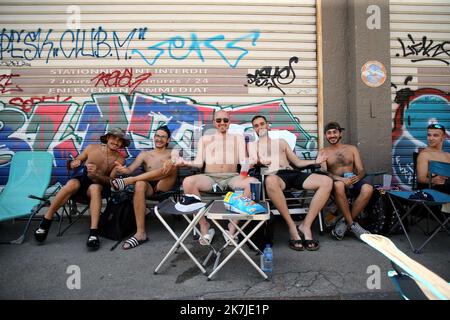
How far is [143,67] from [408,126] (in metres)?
4.91

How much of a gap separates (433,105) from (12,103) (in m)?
7.61

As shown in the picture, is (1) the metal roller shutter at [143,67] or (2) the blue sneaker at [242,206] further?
(1) the metal roller shutter at [143,67]

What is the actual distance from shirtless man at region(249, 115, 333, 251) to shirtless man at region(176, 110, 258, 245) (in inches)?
10.5

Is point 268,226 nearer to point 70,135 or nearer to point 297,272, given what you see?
point 297,272

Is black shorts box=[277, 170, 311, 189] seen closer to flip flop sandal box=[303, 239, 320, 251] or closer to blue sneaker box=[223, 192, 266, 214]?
flip flop sandal box=[303, 239, 320, 251]

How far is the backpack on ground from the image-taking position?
3449 millimetres

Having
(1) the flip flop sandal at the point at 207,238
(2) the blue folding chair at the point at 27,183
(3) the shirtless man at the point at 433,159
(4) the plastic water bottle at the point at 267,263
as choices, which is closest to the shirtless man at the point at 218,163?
(1) the flip flop sandal at the point at 207,238

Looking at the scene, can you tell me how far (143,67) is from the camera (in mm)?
4770

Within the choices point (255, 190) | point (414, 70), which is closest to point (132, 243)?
point (255, 190)

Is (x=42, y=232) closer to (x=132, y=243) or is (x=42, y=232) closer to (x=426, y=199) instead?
(x=132, y=243)

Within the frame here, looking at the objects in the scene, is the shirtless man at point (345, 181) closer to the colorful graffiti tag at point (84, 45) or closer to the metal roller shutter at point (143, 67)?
the metal roller shutter at point (143, 67)

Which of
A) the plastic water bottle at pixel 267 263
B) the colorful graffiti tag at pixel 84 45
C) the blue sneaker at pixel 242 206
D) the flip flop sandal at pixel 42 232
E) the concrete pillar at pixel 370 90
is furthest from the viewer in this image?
the colorful graffiti tag at pixel 84 45

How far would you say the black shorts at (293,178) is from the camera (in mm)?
3590
